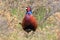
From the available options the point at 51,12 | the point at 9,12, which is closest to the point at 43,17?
the point at 51,12

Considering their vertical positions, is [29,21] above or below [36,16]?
above

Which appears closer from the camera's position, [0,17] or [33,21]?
[33,21]

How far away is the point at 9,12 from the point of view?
261 inches

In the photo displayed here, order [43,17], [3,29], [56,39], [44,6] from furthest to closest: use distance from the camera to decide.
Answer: [44,6] < [43,17] < [3,29] < [56,39]

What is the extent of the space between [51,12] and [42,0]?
0.73 meters

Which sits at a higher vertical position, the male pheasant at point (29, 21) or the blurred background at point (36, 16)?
the male pheasant at point (29, 21)

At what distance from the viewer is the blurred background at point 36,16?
504cm

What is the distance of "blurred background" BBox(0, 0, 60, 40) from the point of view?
5.04m

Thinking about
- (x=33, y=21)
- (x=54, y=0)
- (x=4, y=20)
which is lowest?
(x=54, y=0)

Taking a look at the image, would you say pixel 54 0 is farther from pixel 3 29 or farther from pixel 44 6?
pixel 3 29

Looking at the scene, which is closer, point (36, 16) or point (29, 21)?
point (29, 21)

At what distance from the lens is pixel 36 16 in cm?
650

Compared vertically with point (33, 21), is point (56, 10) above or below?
below

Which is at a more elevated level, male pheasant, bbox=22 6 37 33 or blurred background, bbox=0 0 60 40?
male pheasant, bbox=22 6 37 33
